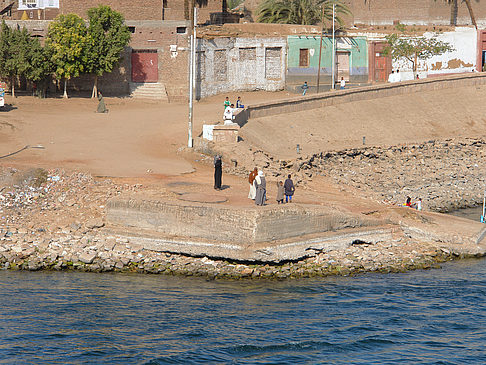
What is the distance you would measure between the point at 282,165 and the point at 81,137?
10.1 meters

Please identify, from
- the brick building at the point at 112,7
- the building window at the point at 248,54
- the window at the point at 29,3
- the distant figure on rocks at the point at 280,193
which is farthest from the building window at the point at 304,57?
the distant figure on rocks at the point at 280,193

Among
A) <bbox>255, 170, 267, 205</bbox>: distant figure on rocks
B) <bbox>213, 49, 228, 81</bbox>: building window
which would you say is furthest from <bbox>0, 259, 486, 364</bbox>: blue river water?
<bbox>213, 49, 228, 81</bbox>: building window

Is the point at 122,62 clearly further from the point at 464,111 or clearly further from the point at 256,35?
the point at 464,111

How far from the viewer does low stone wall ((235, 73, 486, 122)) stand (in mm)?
40375

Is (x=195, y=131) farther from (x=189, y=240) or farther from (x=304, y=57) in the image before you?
(x=304, y=57)

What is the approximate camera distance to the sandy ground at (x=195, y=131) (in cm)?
3020

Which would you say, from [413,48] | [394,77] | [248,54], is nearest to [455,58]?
[413,48]

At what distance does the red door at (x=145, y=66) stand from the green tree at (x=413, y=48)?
1829 cm

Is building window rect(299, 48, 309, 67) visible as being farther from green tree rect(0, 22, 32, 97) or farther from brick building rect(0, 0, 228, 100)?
green tree rect(0, 22, 32, 97)

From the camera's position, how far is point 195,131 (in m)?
36.7

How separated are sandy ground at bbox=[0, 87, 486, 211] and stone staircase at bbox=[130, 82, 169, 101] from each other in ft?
3.26

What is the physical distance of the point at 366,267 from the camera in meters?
24.5

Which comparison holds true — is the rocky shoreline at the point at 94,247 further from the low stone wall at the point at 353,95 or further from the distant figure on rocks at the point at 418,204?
the low stone wall at the point at 353,95

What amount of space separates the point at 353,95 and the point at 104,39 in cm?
1617
